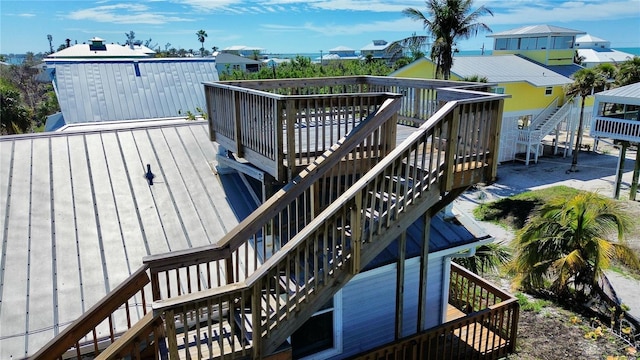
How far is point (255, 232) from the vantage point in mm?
5242

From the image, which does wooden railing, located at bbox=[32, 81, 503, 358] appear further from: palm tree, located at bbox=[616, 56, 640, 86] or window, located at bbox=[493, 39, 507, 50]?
window, located at bbox=[493, 39, 507, 50]

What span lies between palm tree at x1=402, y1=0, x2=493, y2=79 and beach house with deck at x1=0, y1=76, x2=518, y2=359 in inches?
641

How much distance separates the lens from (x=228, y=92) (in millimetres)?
6777

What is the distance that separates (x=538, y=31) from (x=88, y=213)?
112 ft

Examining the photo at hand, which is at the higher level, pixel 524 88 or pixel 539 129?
pixel 524 88

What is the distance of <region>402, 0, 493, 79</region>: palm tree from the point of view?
23.0 meters

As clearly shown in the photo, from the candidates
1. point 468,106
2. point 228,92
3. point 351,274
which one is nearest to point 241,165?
point 228,92

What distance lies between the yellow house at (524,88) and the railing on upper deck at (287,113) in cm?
1735

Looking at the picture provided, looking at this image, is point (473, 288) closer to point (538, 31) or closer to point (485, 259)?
point (485, 259)

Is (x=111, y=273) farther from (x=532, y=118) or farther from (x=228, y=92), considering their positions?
(x=532, y=118)

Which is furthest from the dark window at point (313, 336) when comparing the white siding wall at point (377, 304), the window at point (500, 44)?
the window at point (500, 44)

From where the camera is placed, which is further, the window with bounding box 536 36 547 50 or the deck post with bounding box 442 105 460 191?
the window with bounding box 536 36 547 50

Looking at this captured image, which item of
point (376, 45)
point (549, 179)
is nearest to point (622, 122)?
point (549, 179)

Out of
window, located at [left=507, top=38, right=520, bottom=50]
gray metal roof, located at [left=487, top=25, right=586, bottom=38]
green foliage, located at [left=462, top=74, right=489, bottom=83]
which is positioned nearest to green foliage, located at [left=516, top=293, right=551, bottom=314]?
green foliage, located at [left=462, top=74, right=489, bottom=83]
